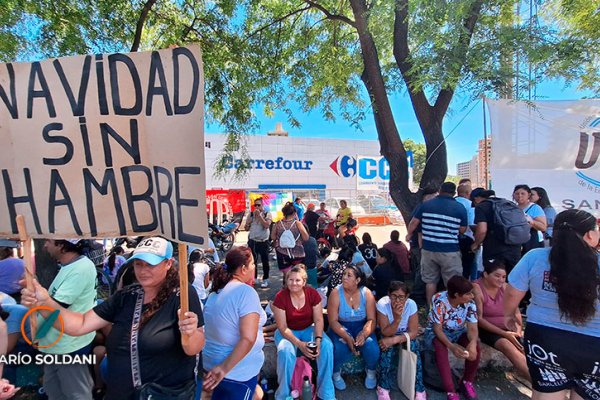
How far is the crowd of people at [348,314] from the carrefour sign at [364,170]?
19107mm

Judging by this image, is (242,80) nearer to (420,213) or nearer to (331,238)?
(420,213)

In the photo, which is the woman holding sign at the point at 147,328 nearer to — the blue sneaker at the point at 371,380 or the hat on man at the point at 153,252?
the hat on man at the point at 153,252

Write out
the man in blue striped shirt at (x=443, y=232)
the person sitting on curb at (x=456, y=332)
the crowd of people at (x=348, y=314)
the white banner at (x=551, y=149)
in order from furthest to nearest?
the white banner at (x=551, y=149) → the man in blue striped shirt at (x=443, y=232) → the person sitting on curb at (x=456, y=332) → the crowd of people at (x=348, y=314)

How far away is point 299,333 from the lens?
134 inches

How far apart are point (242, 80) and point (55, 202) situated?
207 inches

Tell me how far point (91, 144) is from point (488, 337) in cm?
407

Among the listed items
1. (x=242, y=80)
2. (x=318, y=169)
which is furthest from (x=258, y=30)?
→ (x=318, y=169)

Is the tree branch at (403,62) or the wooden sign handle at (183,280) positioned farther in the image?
the tree branch at (403,62)

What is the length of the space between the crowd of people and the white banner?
26.5 inches

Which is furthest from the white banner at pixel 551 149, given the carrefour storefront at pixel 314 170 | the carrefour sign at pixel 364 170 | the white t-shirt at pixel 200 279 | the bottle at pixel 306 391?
the carrefour sign at pixel 364 170

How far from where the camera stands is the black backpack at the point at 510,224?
418 cm

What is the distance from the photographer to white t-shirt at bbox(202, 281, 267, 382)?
233 cm

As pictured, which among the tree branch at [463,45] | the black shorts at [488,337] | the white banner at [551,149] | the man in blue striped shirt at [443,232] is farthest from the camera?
the white banner at [551,149]

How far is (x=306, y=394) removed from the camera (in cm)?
287
